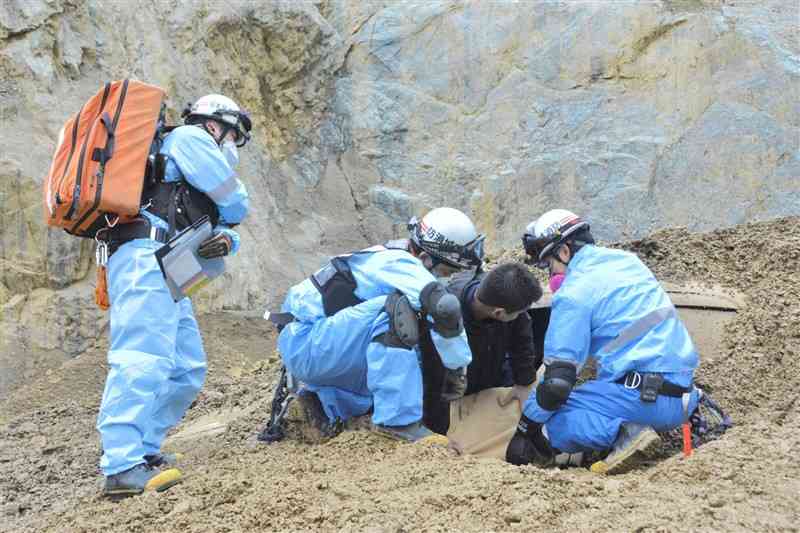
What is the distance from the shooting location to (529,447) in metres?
Answer: 4.58

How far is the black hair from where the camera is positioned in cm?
442

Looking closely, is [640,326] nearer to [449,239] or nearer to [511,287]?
[511,287]

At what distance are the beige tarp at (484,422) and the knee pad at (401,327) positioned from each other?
84 centimetres

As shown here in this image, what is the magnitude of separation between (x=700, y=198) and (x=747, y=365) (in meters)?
5.58

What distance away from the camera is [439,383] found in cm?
465

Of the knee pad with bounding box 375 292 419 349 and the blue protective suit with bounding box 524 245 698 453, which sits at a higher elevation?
the knee pad with bounding box 375 292 419 349

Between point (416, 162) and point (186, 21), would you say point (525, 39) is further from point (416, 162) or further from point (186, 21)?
point (186, 21)

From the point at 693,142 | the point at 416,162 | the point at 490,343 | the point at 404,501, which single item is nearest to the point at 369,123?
the point at 416,162

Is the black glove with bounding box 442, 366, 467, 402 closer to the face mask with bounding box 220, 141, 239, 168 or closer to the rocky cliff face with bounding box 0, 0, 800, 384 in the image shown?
the face mask with bounding box 220, 141, 239, 168

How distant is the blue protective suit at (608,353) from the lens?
4410mm

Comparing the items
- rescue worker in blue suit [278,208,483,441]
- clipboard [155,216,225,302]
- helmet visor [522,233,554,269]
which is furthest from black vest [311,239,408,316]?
helmet visor [522,233,554,269]

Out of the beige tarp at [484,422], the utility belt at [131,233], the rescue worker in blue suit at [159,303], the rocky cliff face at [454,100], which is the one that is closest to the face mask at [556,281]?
the beige tarp at [484,422]

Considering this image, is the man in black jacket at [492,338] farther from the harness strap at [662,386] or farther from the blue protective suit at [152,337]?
the blue protective suit at [152,337]

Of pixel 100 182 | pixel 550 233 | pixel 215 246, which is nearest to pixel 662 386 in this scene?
pixel 550 233
